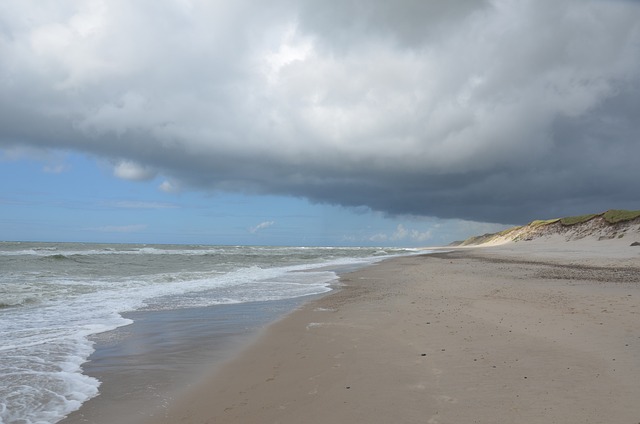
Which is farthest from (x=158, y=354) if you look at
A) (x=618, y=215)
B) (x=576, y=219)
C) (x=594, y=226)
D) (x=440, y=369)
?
(x=576, y=219)

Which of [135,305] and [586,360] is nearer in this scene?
[586,360]

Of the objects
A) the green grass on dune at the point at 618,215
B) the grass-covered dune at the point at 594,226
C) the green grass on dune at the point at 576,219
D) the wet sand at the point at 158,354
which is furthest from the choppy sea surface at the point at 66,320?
the green grass on dune at the point at 576,219

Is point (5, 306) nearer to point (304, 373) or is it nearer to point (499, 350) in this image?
point (304, 373)

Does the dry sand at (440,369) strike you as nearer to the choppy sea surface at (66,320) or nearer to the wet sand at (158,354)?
the wet sand at (158,354)

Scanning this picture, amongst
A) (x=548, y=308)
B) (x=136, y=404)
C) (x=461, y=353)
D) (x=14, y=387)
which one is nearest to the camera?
(x=136, y=404)

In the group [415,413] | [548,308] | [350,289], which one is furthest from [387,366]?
[350,289]

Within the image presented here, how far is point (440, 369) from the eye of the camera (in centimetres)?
595

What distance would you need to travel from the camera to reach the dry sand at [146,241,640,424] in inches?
179

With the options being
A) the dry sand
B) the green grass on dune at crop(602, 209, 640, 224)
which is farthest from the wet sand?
the green grass on dune at crop(602, 209, 640, 224)

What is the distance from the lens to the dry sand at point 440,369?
15.0 feet

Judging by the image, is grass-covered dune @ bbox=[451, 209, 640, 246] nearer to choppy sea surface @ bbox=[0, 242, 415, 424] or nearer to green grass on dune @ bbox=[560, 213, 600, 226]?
green grass on dune @ bbox=[560, 213, 600, 226]

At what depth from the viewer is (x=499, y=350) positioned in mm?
6832

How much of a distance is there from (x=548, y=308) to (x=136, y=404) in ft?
31.0

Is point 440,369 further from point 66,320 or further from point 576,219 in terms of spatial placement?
point 576,219
